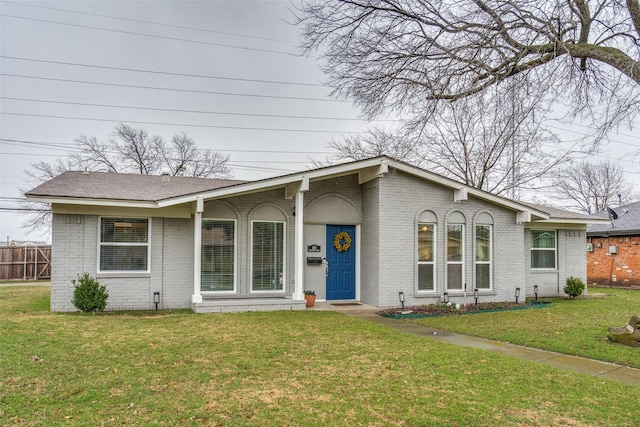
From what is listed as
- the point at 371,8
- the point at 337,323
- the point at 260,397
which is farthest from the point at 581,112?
the point at 260,397

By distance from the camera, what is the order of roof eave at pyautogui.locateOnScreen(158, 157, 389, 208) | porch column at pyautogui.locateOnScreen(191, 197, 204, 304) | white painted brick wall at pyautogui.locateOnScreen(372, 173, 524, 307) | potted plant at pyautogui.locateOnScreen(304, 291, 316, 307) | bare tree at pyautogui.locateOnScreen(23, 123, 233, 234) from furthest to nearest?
bare tree at pyautogui.locateOnScreen(23, 123, 233, 234)
white painted brick wall at pyautogui.locateOnScreen(372, 173, 524, 307)
potted plant at pyautogui.locateOnScreen(304, 291, 316, 307)
porch column at pyautogui.locateOnScreen(191, 197, 204, 304)
roof eave at pyautogui.locateOnScreen(158, 157, 389, 208)

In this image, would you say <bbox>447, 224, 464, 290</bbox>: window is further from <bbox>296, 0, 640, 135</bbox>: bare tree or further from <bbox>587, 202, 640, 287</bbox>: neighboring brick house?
<bbox>587, 202, 640, 287</bbox>: neighboring brick house

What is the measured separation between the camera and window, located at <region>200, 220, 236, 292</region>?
11320mm

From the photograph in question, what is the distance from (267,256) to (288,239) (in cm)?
76

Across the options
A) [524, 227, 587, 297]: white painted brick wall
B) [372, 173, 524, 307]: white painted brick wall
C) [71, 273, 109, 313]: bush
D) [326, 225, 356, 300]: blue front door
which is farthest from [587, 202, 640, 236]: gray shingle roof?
[71, 273, 109, 313]: bush

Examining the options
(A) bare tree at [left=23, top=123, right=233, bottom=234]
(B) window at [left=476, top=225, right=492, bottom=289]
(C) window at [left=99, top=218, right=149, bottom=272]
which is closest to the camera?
(C) window at [left=99, top=218, right=149, bottom=272]

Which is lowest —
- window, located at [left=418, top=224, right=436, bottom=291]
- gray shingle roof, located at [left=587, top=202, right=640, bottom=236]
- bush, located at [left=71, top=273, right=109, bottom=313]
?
bush, located at [left=71, top=273, right=109, bottom=313]

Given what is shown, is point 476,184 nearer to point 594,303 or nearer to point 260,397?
point 594,303

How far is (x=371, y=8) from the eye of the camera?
7344 mm

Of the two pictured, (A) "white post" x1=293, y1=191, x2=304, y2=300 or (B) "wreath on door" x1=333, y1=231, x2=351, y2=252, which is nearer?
(A) "white post" x1=293, y1=191, x2=304, y2=300

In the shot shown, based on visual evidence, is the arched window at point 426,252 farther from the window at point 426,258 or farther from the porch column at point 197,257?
the porch column at point 197,257

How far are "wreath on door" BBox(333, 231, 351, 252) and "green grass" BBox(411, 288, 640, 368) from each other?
3.35m

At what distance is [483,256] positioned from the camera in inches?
505

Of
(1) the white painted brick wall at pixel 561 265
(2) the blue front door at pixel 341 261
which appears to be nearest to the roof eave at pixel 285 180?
(2) the blue front door at pixel 341 261
